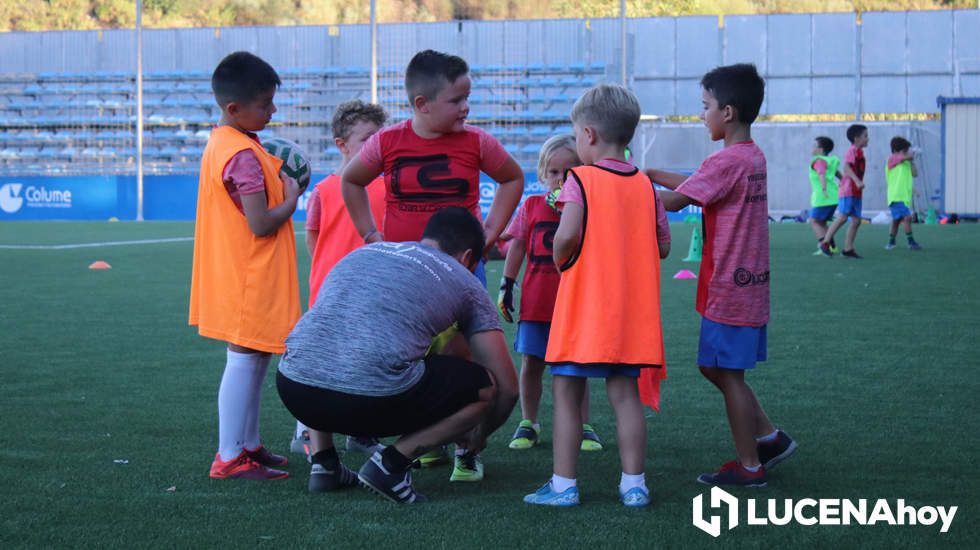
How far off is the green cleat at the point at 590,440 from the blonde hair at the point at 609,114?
4.73ft

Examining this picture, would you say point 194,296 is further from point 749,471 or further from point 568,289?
point 749,471

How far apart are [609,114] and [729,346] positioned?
946mm

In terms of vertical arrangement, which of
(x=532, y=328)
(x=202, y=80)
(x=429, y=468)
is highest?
(x=202, y=80)

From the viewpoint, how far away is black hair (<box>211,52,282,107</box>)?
438 cm

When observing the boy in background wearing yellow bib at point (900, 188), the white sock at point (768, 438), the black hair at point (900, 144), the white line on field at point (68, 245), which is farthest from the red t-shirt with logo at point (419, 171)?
the white line on field at point (68, 245)

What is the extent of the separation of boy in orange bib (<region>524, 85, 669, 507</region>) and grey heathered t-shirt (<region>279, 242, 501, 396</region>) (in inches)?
13.9

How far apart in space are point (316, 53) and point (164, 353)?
33.9 meters

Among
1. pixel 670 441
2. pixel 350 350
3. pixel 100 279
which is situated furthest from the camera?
pixel 100 279

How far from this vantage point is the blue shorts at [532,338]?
4.94 metres

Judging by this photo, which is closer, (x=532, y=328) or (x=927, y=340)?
(x=532, y=328)

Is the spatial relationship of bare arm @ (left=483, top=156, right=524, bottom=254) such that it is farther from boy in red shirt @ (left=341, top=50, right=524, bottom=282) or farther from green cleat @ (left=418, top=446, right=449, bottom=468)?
green cleat @ (left=418, top=446, right=449, bottom=468)

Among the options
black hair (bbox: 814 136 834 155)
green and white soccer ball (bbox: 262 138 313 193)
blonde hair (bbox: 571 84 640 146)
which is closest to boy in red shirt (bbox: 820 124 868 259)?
black hair (bbox: 814 136 834 155)

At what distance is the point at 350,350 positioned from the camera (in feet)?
12.8

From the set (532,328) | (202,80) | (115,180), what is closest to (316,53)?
(202,80)
